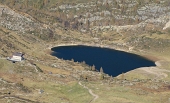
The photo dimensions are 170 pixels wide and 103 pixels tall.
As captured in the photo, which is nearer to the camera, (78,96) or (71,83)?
(78,96)

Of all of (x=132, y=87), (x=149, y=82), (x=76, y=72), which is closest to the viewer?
(x=132, y=87)

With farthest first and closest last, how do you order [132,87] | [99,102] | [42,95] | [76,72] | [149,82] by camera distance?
[76,72], [149,82], [132,87], [42,95], [99,102]

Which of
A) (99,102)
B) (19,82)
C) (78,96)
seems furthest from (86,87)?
(19,82)

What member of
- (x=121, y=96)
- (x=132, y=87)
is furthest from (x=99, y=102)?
(x=132, y=87)

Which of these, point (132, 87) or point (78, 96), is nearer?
point (78, 96)

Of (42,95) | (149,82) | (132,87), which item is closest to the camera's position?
(42,95)

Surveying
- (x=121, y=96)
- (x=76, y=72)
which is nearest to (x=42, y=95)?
(x=121, y=96)

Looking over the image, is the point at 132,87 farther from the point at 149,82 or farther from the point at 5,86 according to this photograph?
the point at 5,86

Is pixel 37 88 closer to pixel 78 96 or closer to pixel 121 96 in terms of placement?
pixel 78 96
